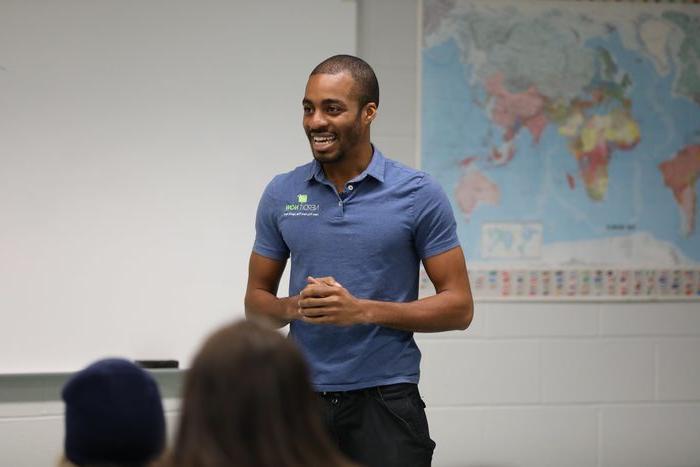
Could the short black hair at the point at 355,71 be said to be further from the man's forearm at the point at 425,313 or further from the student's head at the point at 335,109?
the man's forearm at the point at 425,313

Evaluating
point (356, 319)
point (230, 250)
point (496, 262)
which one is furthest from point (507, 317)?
point (356, 319)

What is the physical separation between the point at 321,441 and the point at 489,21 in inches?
110

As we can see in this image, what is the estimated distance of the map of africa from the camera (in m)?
3.64

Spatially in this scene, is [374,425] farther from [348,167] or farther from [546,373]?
[546,373]

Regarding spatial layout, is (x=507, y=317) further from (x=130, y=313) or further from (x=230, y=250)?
(x=130, y=313)

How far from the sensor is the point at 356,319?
210cm

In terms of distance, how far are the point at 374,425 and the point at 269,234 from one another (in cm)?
54

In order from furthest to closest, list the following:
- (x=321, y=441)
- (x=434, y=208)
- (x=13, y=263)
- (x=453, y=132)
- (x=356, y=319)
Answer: (x=453, y=132), (x=13, y=263), (x=434, y=208), (x=356, y=319), (x=321, y=441)

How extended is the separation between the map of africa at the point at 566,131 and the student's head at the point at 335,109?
4.49 feet

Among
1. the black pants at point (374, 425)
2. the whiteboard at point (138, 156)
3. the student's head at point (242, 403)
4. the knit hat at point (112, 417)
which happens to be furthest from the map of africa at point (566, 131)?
the student's head at point (242, 403)

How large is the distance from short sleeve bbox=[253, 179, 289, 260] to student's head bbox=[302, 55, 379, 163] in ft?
0.59

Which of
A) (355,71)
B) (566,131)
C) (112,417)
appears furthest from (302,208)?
(566,131)

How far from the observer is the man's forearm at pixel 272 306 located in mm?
2215

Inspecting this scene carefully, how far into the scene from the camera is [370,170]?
2.27m
